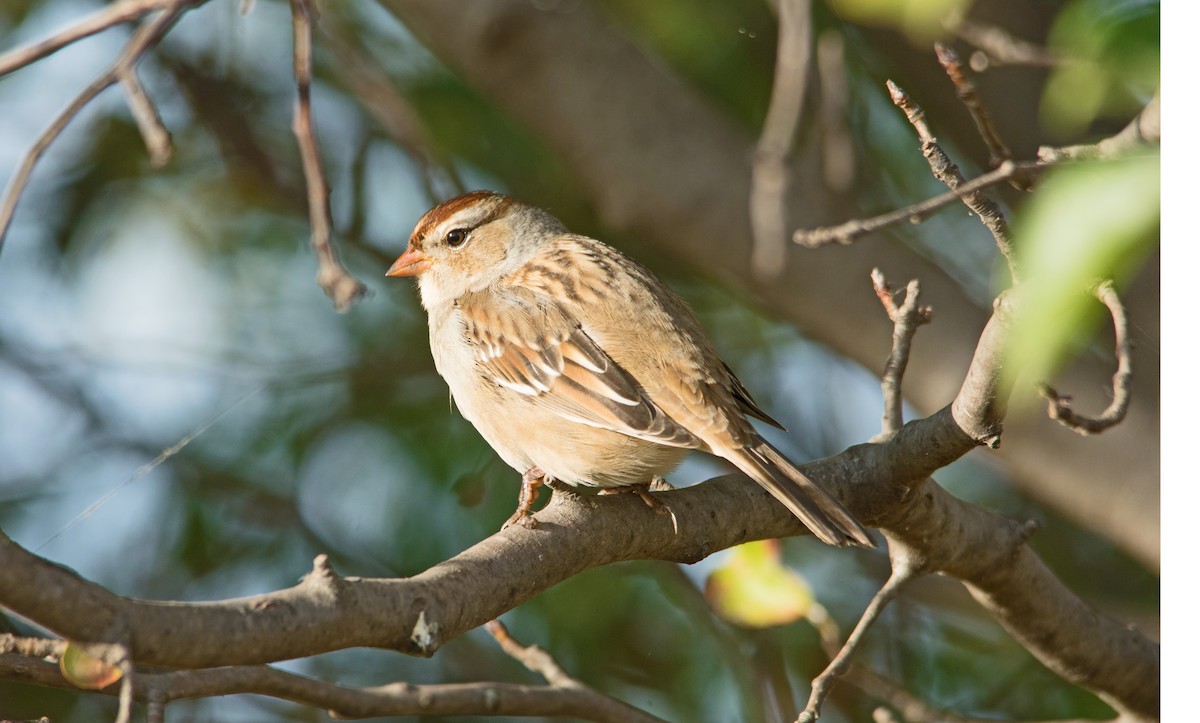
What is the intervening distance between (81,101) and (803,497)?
1.67 meters

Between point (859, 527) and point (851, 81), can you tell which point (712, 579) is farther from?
point (851, 81)

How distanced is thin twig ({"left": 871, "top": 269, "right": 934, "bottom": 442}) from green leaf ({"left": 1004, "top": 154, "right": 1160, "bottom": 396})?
126cm

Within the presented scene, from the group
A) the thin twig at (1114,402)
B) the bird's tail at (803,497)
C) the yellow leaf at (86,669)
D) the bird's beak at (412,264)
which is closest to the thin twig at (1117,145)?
the thin twig at (1114,402)

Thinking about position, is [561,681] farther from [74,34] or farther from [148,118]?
[74,34]

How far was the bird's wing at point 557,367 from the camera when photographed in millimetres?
3182

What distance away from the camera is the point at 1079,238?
1338 millimetres

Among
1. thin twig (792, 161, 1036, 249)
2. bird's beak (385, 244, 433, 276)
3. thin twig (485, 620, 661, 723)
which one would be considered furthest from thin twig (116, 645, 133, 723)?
bird's beak (385, 244, 433, 276)

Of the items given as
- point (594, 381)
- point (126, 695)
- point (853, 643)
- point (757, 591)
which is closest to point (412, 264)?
point (594, 381)

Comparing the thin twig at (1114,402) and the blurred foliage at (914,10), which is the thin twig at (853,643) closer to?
the thin twig at (1114,402)

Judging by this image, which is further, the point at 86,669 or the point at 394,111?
the point at 394,111

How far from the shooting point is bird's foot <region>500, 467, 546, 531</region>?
8.52ft

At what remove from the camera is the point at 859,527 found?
268 centimetres

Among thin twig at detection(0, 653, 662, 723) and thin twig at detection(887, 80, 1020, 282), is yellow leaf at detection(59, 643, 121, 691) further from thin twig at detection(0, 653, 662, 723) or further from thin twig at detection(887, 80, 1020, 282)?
thin twig at detection(887, 80, 1020, 282)
